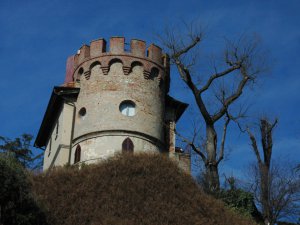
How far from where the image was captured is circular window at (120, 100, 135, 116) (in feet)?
116

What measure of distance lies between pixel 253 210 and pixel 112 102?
8.69 m

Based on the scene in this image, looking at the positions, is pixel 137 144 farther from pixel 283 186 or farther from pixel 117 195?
pixel 283 186

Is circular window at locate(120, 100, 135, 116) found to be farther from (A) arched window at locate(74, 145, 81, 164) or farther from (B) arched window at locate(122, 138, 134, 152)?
(A) arched window at locate(74, 145, 81, 164)

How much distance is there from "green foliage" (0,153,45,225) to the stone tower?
10494 millimetres

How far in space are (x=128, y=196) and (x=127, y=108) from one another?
7.06 metres

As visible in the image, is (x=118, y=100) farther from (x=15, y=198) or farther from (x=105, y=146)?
(x=15, y=198)

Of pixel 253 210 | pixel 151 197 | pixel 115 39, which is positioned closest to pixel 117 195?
pixel 151 197

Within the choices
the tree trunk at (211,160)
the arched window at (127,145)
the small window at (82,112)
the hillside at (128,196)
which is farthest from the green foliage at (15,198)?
the small window at (82,112)

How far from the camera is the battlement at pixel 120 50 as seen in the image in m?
36.8

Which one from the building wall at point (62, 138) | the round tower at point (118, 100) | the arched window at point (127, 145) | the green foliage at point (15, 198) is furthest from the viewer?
the building wall at point (62, 138)

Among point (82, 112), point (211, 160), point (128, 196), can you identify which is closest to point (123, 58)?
point (82, 112)

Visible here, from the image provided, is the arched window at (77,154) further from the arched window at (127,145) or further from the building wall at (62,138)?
the arched window at (127,145)

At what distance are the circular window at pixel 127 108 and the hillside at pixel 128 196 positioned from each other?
3427 millimetres

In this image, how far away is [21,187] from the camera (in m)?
23.7
